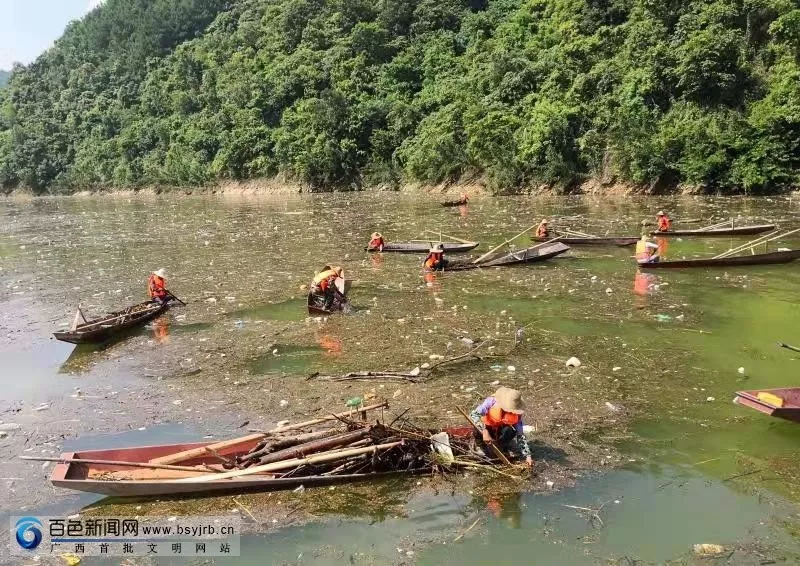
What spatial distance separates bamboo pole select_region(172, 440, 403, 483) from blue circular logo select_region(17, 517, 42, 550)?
1.46 metres

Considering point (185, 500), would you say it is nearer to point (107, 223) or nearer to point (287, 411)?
point (287, 411)

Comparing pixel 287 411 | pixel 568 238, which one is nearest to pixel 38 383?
pixel 287 411

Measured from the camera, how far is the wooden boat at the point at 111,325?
11797mm

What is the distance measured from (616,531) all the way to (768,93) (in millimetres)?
36948

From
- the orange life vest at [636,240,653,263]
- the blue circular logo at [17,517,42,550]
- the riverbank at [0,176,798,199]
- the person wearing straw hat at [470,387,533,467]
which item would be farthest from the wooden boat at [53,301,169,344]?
the riverbank at [0,176,798,199]

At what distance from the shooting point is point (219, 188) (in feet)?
217

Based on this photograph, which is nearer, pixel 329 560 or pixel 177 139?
pixel 329 560

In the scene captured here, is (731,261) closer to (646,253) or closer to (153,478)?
(646,253)

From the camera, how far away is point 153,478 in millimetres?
6758

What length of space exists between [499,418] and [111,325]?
9.01 m

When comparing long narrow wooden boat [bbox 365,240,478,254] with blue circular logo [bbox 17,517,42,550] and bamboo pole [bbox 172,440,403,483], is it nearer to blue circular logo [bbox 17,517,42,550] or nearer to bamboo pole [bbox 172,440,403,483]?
bamboo pole [bbox 172,440,403,483]

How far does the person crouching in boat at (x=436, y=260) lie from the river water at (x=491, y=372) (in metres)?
0.72

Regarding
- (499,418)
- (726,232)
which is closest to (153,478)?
(499,418)

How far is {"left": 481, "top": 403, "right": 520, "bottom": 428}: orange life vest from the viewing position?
22.2 feet
